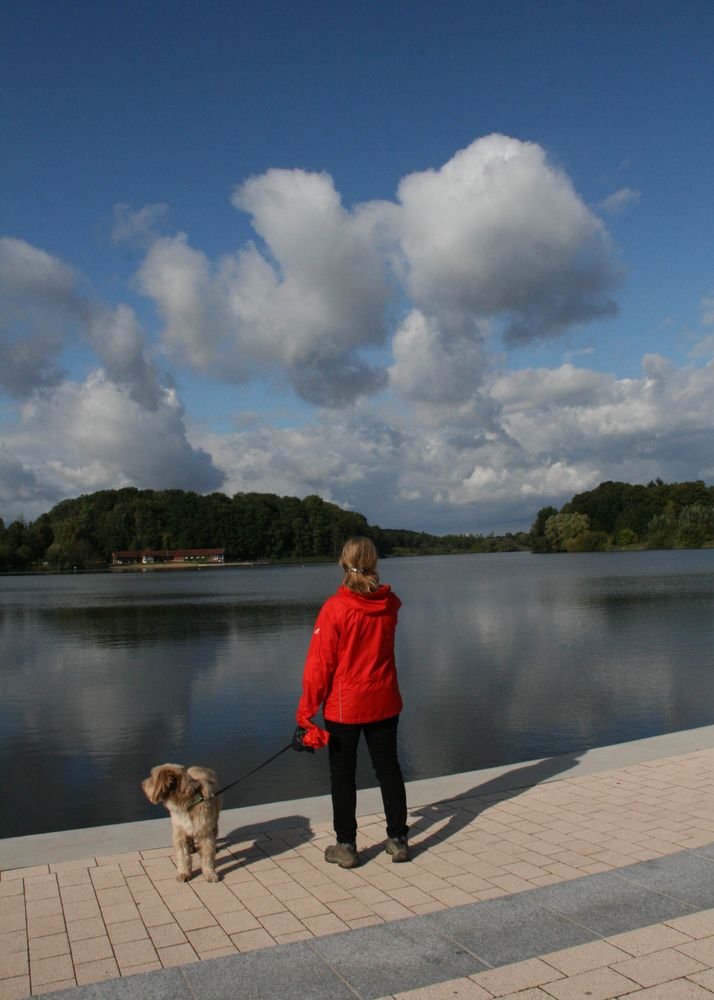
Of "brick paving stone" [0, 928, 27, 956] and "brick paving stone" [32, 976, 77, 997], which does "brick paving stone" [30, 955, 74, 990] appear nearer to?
"brick paving stone" [32, 976, 77, 997]

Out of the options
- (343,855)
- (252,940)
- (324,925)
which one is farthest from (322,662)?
(252,940)

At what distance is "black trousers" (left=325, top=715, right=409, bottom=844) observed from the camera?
16.7ft

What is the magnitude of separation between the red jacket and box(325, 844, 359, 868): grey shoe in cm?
63

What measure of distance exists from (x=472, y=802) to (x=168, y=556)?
471 feet

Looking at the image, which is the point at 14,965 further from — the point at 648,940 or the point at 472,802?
the point at 472,802

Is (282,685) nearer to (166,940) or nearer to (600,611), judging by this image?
(166,940)

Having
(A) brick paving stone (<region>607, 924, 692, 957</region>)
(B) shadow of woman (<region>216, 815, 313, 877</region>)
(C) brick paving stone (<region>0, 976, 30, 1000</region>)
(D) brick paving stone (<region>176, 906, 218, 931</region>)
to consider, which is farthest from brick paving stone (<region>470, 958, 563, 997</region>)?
(B) shadow of woman (<region>216, 815, 313, 877</region>)

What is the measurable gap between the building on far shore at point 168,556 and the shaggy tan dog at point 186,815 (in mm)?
137567

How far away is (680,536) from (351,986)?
13157 centimetres

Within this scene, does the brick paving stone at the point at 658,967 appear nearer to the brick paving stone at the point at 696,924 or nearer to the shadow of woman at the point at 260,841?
the brick paving stone at the point at 696,924

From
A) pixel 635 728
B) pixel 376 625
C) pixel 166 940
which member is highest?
pixel 376 625

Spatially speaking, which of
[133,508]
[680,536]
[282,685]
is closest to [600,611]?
[282,685]

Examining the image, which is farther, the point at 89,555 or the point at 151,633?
the point at 89,555

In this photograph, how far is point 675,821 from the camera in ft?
18.2
